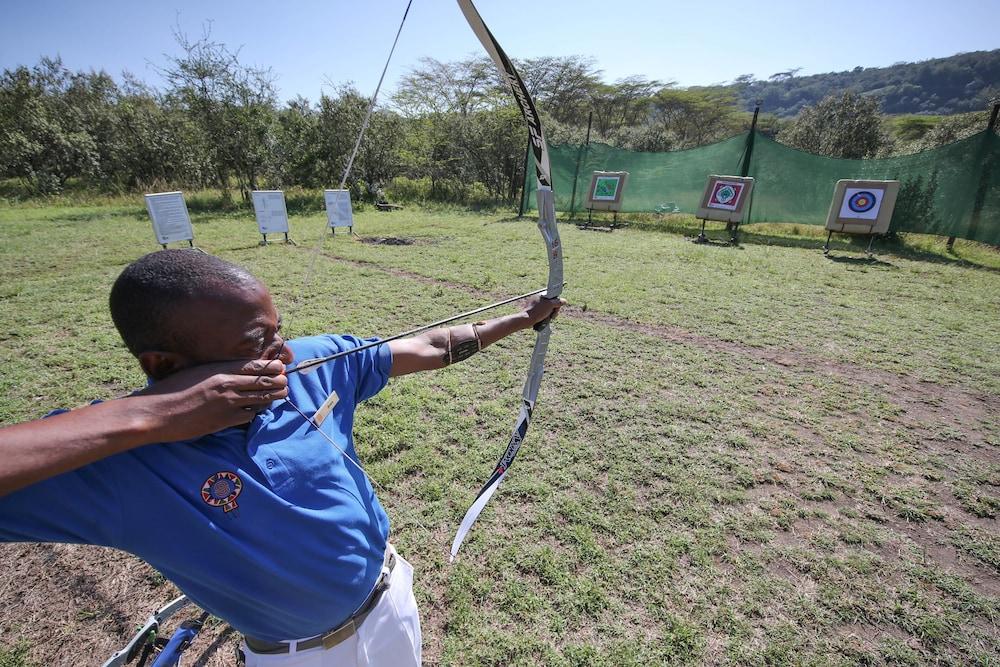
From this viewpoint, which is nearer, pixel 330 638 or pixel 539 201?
pixel 330 638

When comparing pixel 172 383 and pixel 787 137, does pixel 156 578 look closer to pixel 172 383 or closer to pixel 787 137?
pixel 172 383

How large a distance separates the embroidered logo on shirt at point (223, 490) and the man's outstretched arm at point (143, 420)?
0.11m

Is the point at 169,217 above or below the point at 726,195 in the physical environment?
below

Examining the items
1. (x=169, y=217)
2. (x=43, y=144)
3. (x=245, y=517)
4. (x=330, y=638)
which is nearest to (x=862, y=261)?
(x=330, y=638)

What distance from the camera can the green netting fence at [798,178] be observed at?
8492 mm

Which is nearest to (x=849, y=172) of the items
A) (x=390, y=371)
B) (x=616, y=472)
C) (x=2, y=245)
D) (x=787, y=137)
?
(x=616, y=472)

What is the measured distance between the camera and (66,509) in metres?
0.71

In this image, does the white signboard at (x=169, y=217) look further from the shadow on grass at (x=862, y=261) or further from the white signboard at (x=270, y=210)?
the shadow on grass at (x=862, y=261)

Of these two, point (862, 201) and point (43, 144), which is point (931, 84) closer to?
point (862, 201)

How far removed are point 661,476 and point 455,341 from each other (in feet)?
5.85

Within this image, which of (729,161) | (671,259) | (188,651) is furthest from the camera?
(729,161)

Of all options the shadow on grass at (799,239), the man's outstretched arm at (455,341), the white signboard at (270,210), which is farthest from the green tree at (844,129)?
the man's outstretched arm at (455,341)

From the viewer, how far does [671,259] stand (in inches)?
320

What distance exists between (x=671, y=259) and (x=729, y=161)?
5182mm
